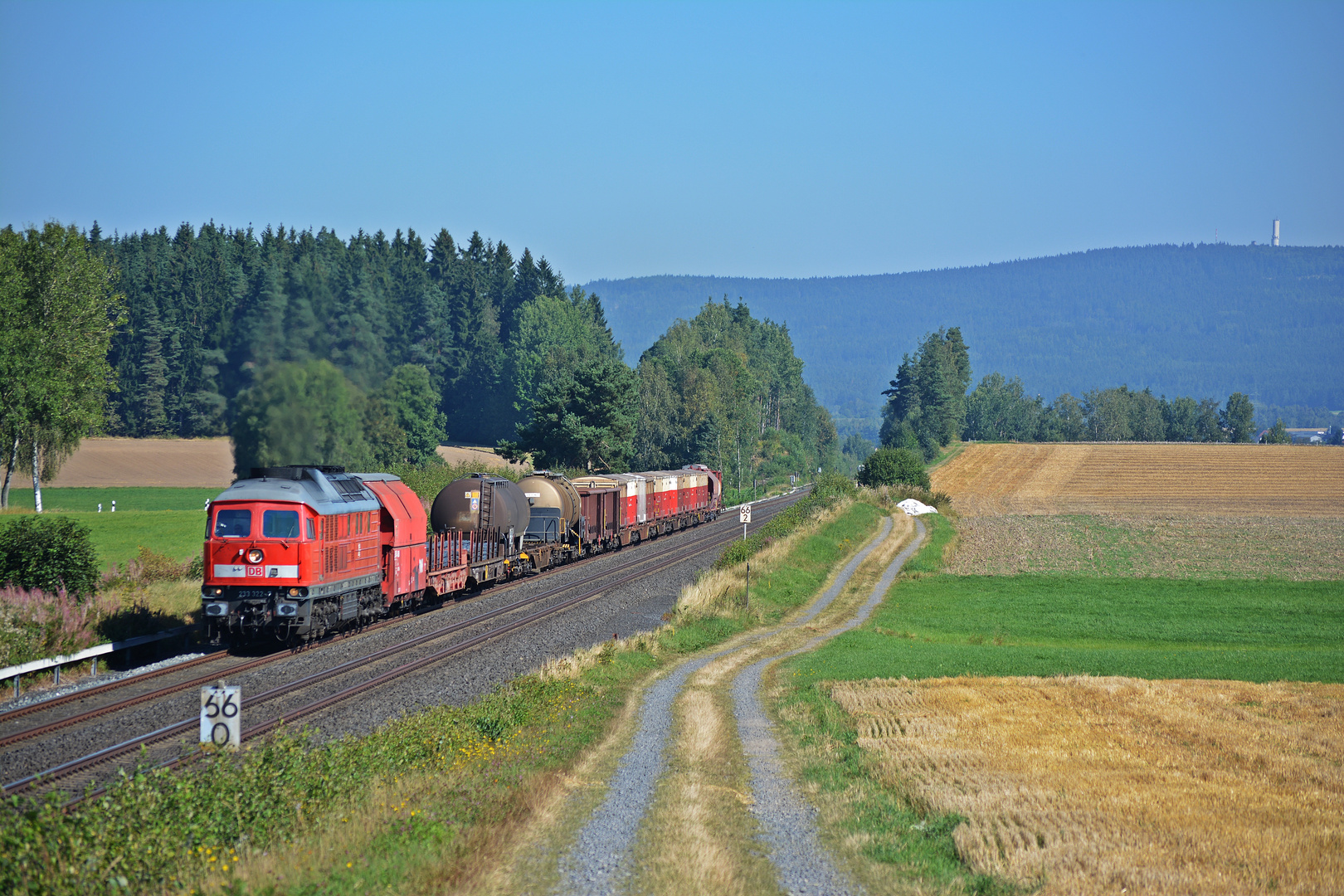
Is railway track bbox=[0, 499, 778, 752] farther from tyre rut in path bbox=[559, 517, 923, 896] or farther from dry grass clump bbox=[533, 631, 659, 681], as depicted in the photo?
tyre rut in path bbox=[559, 517, 923, 896]

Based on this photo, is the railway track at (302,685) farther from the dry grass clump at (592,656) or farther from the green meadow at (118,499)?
the green meadow at (118,499)

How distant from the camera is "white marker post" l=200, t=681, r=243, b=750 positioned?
11.9 meters

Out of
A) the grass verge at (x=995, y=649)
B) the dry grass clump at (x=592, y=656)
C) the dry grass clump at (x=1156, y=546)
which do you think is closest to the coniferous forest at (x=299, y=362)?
the dry grass clump at (x=592, y=656)

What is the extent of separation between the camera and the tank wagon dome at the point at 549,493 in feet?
150

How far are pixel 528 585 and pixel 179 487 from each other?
46.4 m

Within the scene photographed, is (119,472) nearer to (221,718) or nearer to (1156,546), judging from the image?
(221,718)

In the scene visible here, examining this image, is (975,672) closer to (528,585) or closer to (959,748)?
(959,748)

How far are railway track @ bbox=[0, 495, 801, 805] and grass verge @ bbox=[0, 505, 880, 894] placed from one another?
4.25ft

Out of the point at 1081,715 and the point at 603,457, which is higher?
the point at 603,457

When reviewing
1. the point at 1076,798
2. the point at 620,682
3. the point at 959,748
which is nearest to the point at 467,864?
the point at 1076,798

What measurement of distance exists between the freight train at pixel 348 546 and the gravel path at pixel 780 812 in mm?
11168

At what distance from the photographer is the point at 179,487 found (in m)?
75.6

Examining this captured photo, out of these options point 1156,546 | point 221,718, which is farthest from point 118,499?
point 1156,546

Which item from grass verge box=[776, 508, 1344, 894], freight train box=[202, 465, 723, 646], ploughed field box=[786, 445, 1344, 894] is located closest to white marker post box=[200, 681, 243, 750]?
grass verge box=[776, 508, 1344, 894]
